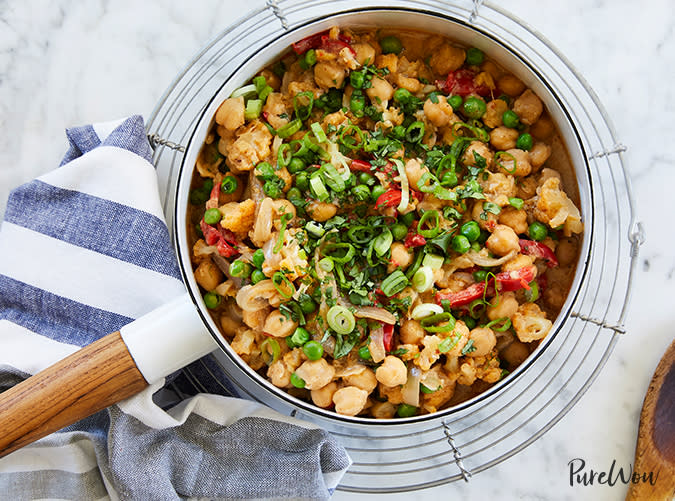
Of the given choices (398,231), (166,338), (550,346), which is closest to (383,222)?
(398,231)

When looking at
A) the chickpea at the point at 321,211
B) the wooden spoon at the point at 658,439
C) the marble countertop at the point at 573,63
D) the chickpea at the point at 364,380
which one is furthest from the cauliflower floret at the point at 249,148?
the wooden spoon at the point at 658,439

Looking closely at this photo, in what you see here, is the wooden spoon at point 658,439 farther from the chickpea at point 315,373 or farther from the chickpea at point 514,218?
the chickpea at point 315,373

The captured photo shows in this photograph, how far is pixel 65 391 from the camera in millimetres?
2383

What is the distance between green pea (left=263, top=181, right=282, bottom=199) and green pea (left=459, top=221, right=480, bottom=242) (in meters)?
0.73

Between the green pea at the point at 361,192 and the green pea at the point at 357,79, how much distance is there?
1.34 ft

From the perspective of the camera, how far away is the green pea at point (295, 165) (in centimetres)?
259

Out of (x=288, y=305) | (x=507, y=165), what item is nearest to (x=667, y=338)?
(x=507, y=165)

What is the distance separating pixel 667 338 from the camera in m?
3.09

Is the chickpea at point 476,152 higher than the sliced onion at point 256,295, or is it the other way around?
the chickpea at point 476,152

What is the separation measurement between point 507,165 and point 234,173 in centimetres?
109

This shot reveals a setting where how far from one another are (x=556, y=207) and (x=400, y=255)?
0.62m

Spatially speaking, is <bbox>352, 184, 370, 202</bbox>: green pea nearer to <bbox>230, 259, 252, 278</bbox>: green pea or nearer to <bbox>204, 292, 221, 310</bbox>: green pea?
<bbox>230, 259, 252, 278</bbox>: green pea

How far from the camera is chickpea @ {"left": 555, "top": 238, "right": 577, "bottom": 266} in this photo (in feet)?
8.55

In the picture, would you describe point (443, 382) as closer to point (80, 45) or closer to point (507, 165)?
point (507, 165)
